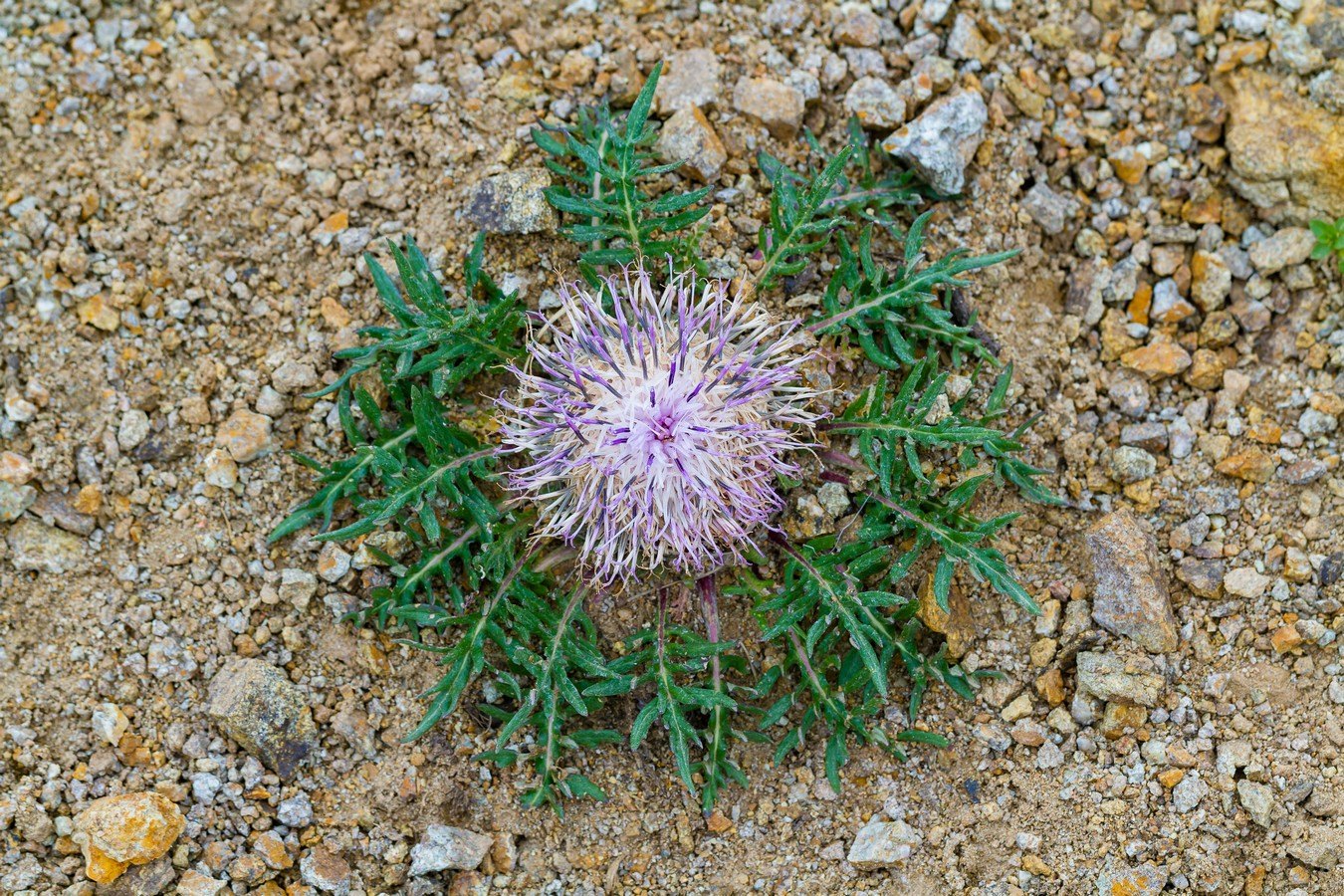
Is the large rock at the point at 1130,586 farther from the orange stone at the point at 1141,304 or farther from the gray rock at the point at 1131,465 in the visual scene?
the orange stone at the point at 1141,304

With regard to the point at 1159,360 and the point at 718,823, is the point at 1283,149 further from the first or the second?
the point at 718,823

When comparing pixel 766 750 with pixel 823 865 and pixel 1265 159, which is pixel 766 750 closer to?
pixel 823 865

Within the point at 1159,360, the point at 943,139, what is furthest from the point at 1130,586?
the point at 943,139

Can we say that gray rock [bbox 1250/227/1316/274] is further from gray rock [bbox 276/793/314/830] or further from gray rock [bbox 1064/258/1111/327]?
gray rock [bbox 276/793/314/830]

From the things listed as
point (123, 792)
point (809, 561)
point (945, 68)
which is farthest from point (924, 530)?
point (123, 792)

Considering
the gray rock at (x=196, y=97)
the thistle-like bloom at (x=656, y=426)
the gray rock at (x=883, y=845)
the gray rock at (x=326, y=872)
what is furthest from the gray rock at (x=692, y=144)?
the gray rock at (x=326, y=872)

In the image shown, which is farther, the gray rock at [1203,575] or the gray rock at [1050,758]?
the gray rock at [1203,575]
